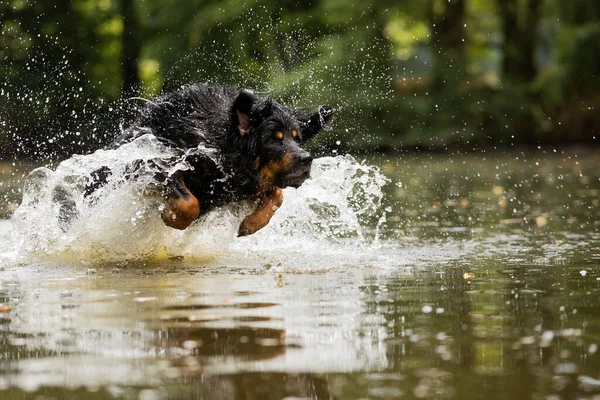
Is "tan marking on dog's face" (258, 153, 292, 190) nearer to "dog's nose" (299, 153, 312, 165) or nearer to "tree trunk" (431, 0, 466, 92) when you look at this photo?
"dog's nose" (299, 153, 312, 165)

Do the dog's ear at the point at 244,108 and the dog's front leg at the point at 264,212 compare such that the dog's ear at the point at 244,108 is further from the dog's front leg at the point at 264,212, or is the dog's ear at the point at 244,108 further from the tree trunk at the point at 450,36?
the tree trunk at the point at 450,36

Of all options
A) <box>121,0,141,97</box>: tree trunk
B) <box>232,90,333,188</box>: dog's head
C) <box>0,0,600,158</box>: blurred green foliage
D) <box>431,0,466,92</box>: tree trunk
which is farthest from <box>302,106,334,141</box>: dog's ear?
<box>121,0,141,97</box>: tree trunk

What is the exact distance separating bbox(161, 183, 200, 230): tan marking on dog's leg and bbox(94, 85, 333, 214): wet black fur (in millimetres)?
107

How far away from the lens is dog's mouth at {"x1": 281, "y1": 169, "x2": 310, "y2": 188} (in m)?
7.96

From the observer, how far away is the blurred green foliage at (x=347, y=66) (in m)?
29.7

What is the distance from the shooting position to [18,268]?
762 centimetres

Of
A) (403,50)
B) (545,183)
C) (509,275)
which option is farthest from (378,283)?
(403,50)

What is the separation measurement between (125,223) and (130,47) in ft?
87.5

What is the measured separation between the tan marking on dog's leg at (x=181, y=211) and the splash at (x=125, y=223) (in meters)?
0.20

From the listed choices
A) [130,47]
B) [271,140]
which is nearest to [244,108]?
[271,140]

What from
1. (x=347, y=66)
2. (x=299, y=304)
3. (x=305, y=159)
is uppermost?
(x=347, y=66)

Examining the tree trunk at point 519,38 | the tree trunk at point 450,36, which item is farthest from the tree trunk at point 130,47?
the tree trunk at point 519,38

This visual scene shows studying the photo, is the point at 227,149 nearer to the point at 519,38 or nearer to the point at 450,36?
the point at 519,38

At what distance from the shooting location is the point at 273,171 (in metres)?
8.14
